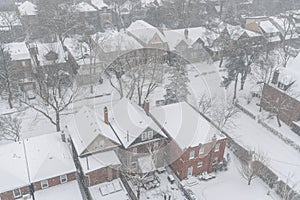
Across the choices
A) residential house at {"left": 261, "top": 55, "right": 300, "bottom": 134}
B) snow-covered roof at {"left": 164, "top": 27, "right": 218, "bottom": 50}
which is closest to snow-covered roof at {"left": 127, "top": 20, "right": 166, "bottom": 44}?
snow-covered roof at {"left": 164, "top": 27, "right": 218, "bottom": 50}

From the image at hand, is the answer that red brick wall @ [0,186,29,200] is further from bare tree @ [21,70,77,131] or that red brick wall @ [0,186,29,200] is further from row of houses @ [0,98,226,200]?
bare tree @ [21,70,77,131]

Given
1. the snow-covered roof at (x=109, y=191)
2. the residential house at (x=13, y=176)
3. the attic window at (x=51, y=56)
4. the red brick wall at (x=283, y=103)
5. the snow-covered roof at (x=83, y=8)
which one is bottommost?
the snow-covered roof at (x=109, y=191)

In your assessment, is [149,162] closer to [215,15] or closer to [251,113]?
[251,113]

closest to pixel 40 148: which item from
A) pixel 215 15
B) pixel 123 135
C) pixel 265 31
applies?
pixel 123 135

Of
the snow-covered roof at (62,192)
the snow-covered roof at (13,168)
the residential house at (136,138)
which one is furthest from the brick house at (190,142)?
the snow-covered roof at (13,168)

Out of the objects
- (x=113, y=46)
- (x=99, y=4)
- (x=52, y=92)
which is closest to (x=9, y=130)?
(x=52, y=92)

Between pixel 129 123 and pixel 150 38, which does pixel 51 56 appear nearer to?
pixel 150 38

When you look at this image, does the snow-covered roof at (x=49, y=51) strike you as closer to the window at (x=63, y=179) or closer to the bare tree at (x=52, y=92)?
the bare tree at (x=52, y=92)
